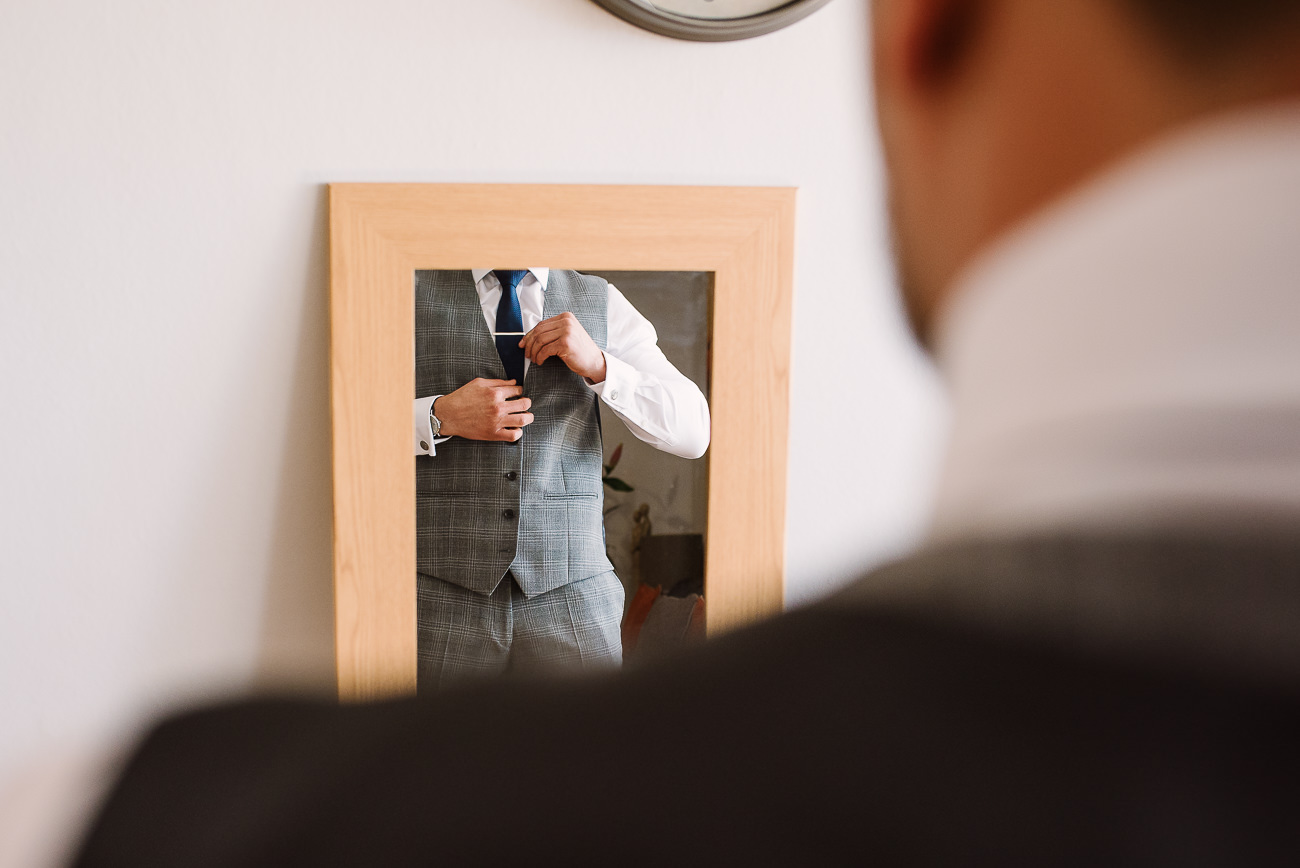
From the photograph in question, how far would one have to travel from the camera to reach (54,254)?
2.88ft

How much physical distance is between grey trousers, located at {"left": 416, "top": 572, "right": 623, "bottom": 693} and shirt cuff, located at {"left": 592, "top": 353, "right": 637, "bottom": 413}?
213 mm

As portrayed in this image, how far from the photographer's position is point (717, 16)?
868mm

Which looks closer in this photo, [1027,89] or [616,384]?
[1027,89]

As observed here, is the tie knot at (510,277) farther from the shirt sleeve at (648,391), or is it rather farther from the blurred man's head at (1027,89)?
the blurred man's head at (1027,89)

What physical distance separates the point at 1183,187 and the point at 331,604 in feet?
3.12

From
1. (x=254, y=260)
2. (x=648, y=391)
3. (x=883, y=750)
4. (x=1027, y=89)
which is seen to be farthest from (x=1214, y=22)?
(x=254, y=260)

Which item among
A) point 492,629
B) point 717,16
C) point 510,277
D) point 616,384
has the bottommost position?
point 492,629

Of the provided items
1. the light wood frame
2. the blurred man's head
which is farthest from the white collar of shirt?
the light wood frame

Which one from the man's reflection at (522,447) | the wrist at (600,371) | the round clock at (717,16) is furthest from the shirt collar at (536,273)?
the round clock at (717,16)

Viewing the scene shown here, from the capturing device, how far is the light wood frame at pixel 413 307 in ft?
2.86

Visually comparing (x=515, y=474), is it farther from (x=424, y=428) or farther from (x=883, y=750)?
(x=883, y=750)

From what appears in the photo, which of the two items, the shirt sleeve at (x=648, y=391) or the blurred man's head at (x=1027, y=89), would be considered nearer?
the blurred man's head at (x=1027, y=89)

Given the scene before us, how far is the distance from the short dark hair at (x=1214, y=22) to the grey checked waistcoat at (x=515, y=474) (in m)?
0.76

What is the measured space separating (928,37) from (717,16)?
0.74 m
